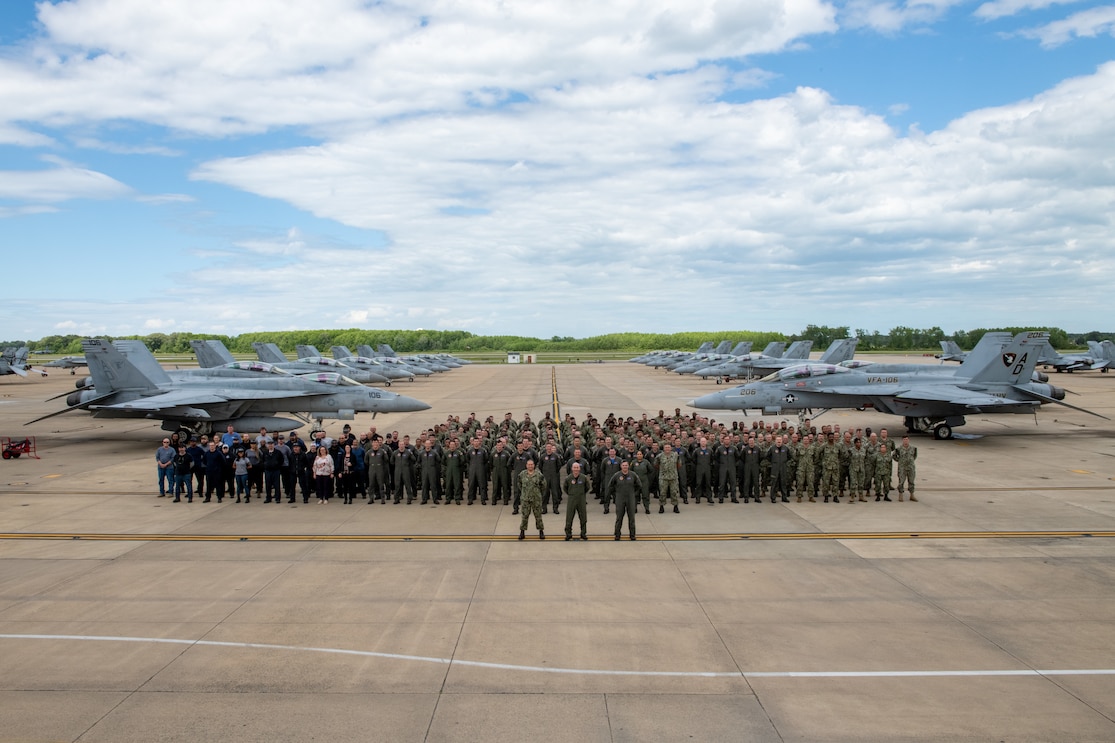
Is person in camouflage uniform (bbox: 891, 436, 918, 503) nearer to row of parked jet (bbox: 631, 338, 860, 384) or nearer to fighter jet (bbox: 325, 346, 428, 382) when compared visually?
row of parked jet (bbox: 631, 338, 860, 384)

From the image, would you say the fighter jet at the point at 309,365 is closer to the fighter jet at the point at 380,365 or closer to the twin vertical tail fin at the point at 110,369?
the fighter jet at the point at 380,365

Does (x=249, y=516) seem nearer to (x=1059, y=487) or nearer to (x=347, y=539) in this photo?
(x=347, y=539)

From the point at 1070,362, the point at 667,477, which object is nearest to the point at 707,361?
the point at 1070,362

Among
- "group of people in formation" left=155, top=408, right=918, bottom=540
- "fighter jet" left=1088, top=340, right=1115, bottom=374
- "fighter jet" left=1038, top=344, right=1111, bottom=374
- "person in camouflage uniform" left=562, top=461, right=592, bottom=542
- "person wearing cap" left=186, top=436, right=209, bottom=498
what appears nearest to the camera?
"person in camouflage uniform" left=562, top=461, right=592, bottom=542

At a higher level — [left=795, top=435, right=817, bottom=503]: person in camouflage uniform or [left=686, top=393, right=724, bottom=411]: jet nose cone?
[left=686, top=393, right=724, bottom=411]: jet nose cone

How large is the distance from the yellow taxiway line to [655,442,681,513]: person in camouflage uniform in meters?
1.61

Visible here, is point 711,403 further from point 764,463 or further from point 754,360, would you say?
point 754,360

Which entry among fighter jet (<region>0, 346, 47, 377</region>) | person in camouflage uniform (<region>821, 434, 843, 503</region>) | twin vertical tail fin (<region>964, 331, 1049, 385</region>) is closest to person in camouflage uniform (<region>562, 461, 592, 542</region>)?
person in camouflage uniform (<region>821, 434, 843, 503</region>)

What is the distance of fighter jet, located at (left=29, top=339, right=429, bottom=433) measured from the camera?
2066cm

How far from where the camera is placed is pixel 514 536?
11.0 meters

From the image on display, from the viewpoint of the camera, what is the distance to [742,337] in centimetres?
14600

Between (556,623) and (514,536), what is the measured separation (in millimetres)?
3591

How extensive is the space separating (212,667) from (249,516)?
255 inches

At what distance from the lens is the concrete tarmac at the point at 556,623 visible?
18.3 ft
